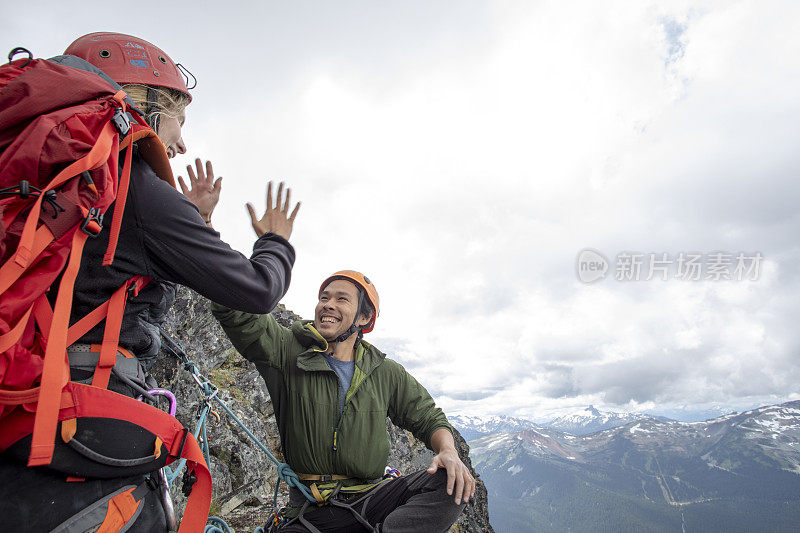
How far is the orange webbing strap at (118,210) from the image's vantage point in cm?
208

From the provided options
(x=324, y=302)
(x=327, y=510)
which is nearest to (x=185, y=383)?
(x=324, y=302)

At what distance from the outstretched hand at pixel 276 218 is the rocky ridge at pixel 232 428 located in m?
2.21

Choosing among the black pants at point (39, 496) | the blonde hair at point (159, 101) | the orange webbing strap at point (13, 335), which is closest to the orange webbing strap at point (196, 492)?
the black pants at point (39, 496)

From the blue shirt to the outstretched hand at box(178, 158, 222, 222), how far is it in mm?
3268

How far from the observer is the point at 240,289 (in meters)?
2.43

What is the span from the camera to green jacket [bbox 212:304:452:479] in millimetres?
5293

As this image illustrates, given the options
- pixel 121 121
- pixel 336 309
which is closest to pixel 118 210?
pixel 121 121

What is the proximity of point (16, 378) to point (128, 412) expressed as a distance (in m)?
0.51

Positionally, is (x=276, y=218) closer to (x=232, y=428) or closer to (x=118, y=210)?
(x=118, y=210)

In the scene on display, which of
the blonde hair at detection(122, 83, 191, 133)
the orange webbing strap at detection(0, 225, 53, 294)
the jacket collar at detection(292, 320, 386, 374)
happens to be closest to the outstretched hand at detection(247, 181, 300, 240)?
the blonde hair at detection(122, 83, 191, 133)

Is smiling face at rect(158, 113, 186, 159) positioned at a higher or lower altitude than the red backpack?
higher

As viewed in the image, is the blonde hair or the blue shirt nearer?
the blonde hair

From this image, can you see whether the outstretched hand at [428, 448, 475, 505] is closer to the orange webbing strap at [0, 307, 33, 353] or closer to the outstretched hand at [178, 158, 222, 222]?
the outstretched hand at [178, 158, 222, 222]

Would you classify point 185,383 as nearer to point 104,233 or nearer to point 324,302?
point 324,302
